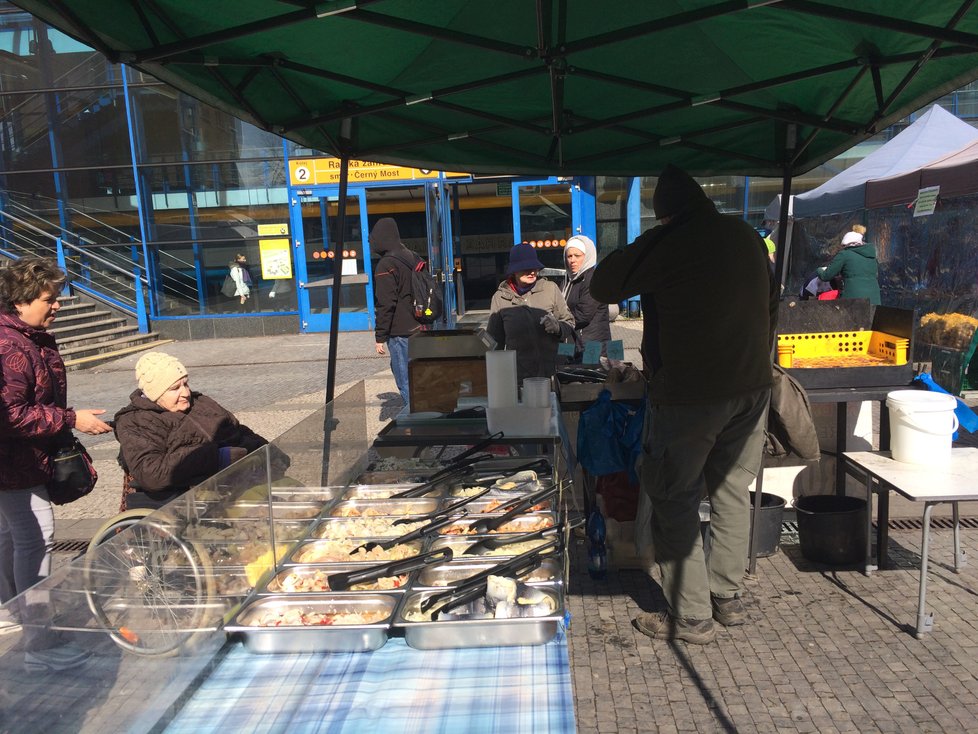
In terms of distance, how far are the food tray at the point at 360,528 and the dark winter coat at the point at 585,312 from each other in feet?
11.9

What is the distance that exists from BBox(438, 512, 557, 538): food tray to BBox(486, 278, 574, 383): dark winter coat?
2759 millimetres

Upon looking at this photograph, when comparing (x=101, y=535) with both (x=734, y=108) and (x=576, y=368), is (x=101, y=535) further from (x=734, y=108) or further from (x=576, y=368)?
(x=734, y=108)

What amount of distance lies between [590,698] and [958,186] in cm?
700

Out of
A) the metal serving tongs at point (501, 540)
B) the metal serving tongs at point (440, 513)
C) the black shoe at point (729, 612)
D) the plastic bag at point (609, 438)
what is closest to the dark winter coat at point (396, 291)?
the plastic bag at point (609, 438)

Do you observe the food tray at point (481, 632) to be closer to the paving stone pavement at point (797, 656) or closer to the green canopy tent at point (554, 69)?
the paving stone pavement at point (797, 656)

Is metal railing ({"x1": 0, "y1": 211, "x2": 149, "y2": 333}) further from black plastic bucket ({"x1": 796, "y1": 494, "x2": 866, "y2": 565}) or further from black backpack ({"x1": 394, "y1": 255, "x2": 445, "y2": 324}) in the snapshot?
black plastic bucket ({"x1": 796, "y1": 494, "x2": 866, "y2": 565})

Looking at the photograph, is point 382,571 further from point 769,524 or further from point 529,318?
point 529,318

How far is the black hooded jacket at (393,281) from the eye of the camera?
701 cm

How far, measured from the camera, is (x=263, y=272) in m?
16.3

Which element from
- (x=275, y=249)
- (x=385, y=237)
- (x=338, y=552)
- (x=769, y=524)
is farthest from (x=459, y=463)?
(x=275, y=249)

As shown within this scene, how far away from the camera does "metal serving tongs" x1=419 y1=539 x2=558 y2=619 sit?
218 centimetres

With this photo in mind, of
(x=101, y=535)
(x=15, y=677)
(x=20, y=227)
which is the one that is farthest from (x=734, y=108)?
(x=20, y=227)

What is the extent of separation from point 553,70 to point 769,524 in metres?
2.89

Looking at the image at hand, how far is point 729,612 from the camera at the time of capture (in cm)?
386
